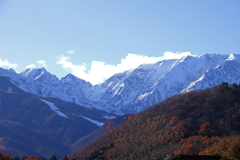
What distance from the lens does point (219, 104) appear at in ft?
291

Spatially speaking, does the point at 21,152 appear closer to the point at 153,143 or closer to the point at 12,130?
the point at 12,130

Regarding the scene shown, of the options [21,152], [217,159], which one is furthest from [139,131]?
[21,152]

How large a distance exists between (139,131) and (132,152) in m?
3.50

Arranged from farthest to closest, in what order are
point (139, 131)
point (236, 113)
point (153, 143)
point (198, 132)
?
point (236, 113)
point (198, 132)
point (139, 131)
point (153, 143)

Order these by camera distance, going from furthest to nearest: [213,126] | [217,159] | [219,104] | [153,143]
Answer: [219,104] → [213,126] → [153,143] → [217,159]

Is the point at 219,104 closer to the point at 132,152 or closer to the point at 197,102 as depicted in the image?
the point at 197,102

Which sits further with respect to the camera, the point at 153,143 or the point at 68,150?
the point at 68,150

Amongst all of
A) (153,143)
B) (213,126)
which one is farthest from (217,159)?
(213,126)


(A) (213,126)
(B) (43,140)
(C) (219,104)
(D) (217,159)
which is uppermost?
(B) (43,140)

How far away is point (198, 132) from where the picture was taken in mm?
72312

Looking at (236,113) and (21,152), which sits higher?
(21,152)

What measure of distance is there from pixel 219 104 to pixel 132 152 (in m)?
66.2

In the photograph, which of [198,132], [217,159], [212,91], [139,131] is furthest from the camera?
[212,91]

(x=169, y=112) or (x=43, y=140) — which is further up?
(x=43, y=140)
